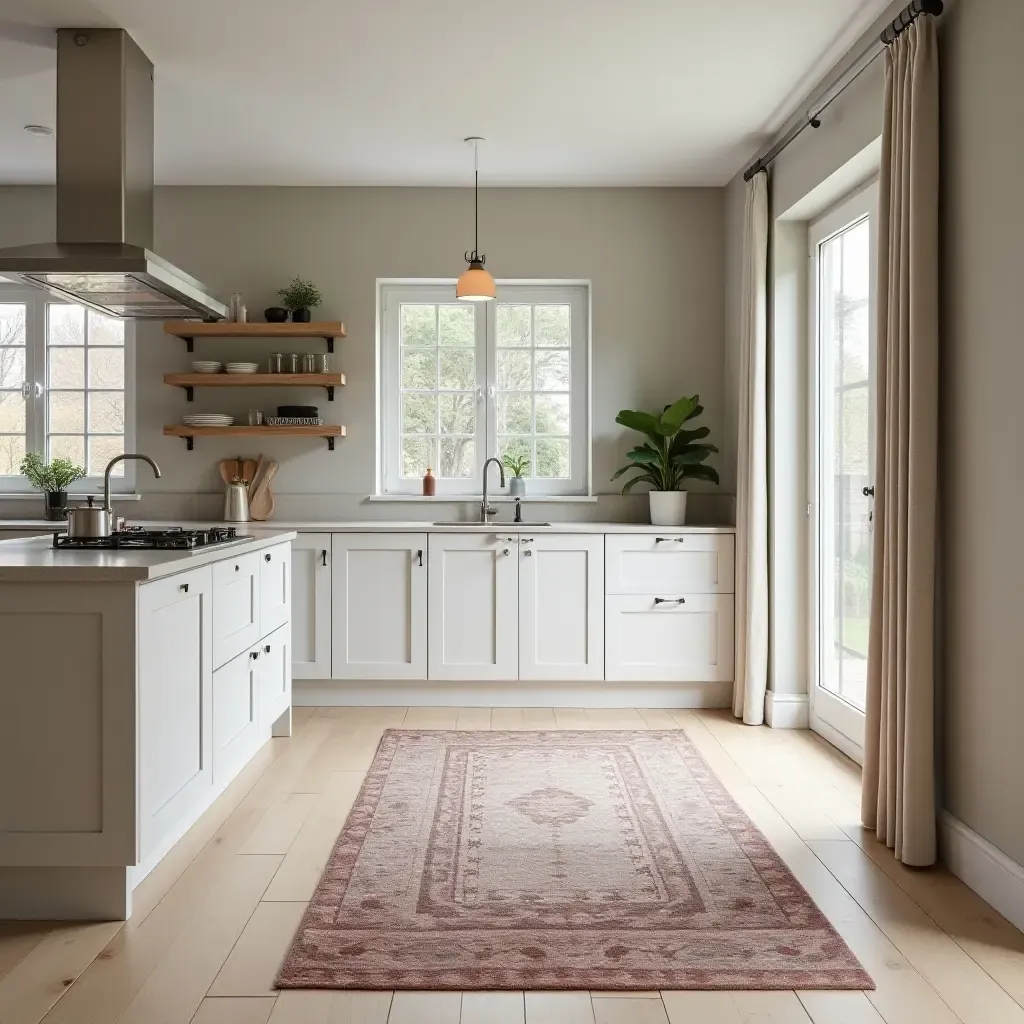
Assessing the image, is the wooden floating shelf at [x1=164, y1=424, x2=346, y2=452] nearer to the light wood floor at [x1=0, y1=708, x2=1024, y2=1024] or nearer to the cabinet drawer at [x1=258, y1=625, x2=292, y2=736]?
the cabinet drawer at [x1=258, y1=625, x2=292, y2=736]

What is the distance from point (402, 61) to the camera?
11.7 feet

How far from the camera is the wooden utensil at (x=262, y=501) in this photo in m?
5.05

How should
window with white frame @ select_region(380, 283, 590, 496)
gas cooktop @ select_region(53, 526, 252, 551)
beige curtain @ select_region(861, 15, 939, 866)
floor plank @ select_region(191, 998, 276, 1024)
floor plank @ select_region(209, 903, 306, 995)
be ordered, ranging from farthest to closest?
window with white frame @ select_region(380, 283, 590, 496) < gas cooktop @ select_region(53, 526, 252, 551) < beige curtain @ select_region(861, 15, 939, 866) < floor plank @ select_region(209, 903, 306, 995) < floor plank @ select_region(191, 998, 276, 1024)

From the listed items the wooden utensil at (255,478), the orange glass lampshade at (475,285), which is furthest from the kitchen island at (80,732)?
the wooden utensil at (255,478)

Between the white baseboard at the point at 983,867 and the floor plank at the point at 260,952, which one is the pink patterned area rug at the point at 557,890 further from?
the white baseboard at the point at 983,867

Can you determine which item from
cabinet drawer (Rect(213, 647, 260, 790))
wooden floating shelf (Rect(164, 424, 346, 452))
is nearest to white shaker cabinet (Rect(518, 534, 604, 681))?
wooden floating shelf (Rect(164, 424, 346, 452))

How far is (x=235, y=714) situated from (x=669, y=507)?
7.87ft

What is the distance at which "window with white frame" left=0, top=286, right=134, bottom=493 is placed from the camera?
204 inches

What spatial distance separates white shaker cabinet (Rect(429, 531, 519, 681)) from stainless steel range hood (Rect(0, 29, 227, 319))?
5.64 ft

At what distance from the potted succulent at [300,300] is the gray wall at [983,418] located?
3.18m

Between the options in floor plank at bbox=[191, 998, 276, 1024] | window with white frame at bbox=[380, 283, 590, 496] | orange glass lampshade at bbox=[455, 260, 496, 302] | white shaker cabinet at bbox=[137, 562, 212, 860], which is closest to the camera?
floor plank at bbox=[191, 998, 276, 1024]

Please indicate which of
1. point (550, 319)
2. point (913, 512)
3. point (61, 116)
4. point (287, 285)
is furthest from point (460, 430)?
point (913, 512)

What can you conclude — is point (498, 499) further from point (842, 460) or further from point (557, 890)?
point (557, 890)

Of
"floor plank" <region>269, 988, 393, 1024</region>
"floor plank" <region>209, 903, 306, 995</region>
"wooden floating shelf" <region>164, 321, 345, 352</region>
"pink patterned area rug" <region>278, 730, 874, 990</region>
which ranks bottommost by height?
"floor plank" <region>269, 988, 393, 1024</region>
